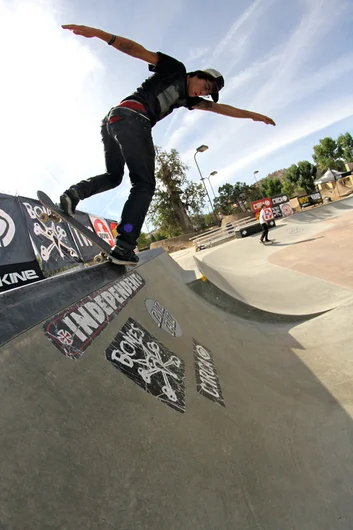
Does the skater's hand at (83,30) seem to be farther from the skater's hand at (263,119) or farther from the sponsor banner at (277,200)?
the sponsor banner at (277,200)

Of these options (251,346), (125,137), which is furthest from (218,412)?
(125,137)

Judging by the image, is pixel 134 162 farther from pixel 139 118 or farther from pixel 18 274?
pixel 18 274

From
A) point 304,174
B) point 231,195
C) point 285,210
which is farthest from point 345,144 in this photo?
point 285,210

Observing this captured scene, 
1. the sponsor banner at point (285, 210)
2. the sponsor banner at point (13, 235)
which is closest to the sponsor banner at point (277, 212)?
the sponsor banner at point (285, 210)

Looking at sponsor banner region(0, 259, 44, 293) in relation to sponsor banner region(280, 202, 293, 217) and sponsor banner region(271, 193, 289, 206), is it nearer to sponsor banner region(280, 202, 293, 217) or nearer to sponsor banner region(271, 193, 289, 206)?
sponsor banner region(271, 193, 289, 206)

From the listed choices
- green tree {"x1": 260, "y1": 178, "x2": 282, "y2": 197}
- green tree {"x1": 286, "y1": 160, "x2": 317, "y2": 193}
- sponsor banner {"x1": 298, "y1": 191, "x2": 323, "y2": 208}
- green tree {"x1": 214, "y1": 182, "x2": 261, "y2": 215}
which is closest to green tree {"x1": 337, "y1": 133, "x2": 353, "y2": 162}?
green tree {"x1": 286, "y1": 160, "x2": 317, "y2": 193}

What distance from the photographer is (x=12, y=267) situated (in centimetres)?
479

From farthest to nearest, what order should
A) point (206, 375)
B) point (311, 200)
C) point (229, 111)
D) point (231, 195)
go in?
point (231, 195)
point (311, 200)
point (229, 111)
point (206, 375)

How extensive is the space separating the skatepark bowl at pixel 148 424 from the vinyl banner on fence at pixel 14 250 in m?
3.07

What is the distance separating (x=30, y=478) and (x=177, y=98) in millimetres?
2567

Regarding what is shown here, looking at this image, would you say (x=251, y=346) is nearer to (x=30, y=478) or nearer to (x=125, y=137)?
(x=125, y=137)

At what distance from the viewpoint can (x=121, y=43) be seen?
81.7 inches

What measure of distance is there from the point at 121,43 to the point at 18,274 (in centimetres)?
392

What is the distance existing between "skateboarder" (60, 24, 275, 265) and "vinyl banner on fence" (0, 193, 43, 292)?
9.12 ft
